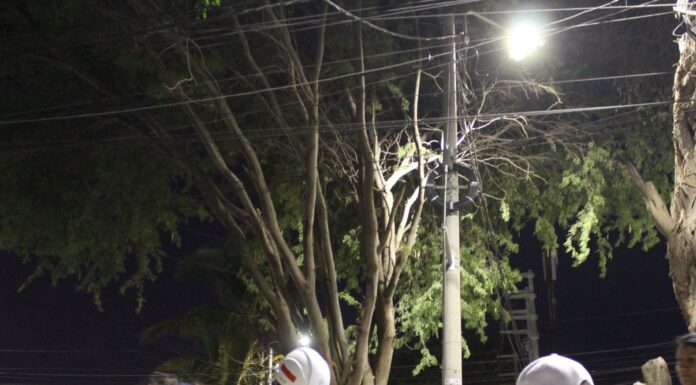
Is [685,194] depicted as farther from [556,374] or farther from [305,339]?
[556,374]

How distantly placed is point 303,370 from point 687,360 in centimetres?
229

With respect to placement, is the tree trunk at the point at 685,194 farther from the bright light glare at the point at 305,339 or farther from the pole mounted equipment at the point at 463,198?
the bright light glare at the point at 305,339

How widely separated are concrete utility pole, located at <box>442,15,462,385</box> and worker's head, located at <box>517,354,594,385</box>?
5.53 metres

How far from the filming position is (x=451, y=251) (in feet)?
32.9

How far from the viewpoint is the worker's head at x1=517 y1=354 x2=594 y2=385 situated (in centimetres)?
392

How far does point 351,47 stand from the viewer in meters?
13.2

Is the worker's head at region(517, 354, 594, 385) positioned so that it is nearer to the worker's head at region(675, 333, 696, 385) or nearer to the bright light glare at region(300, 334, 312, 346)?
the worker's head at region(675, 333, 696, 385)

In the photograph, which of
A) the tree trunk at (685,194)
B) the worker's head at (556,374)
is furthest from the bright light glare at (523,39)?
the worker's head at (556,374)

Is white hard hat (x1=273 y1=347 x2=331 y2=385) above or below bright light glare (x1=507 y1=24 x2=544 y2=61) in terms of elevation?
below

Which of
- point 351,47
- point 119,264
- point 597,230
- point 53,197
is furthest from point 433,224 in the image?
point 53,197

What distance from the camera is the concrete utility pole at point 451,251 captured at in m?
9.52

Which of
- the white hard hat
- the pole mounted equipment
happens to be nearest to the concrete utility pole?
the pole mounted equipment

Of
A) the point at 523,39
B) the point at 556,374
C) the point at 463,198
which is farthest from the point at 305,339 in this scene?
the point at 556,374

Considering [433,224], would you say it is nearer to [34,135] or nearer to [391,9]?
[391,9]
